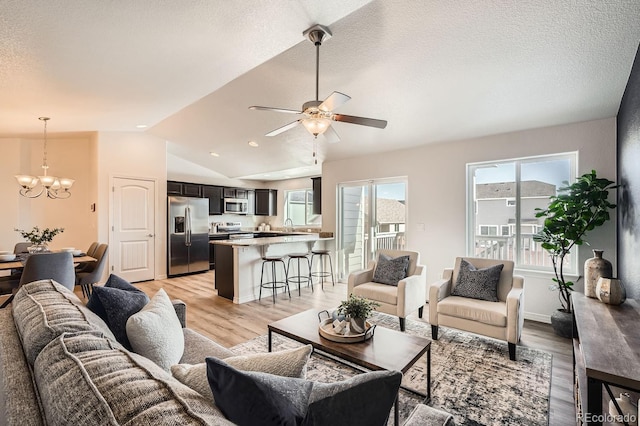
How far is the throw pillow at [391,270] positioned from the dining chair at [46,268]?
3.69m

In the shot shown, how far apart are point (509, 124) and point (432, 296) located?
2.36 m

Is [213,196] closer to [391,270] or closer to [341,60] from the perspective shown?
[391,270]

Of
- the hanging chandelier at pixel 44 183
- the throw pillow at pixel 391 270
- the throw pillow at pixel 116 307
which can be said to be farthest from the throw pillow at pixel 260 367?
the hanging chandelier at pixel 44 183

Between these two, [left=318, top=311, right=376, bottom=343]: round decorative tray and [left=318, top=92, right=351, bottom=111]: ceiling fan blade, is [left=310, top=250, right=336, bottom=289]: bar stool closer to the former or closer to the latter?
[left=318, top=311, right=376, bottom=343]: round decorative tray

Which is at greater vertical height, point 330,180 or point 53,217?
point 330,180

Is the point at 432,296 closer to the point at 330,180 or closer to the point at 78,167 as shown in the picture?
the point at 330,180

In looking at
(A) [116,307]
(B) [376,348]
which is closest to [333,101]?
(B) [376,348]

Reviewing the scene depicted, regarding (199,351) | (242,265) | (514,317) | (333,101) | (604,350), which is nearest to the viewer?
(604,350)

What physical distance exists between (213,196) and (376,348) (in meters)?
6.69

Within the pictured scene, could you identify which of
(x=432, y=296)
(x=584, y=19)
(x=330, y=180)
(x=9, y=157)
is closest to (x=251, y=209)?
(x=330, y=180)

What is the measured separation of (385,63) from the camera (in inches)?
115

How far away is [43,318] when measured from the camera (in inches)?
44.4

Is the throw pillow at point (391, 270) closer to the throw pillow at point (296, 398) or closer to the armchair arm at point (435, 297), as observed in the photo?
the armchair arm at point (435, 297)

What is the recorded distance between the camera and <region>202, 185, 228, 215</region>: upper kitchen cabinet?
25.0 feet
